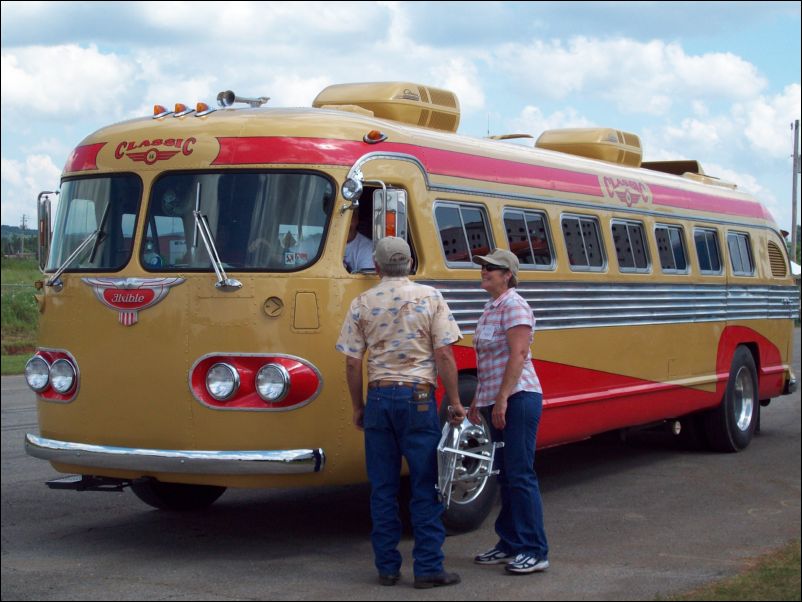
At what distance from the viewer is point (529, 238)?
997cm

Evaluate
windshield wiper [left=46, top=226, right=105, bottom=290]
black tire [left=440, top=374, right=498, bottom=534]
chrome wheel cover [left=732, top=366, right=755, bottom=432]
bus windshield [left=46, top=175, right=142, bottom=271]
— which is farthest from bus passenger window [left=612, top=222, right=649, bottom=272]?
windshield wiper [left=46, top=226, right=105, bottom=290]

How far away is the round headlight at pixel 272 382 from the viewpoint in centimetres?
781

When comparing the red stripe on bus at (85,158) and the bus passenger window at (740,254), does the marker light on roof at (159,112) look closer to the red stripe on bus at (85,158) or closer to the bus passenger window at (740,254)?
the red stripe on bus at (85,158)

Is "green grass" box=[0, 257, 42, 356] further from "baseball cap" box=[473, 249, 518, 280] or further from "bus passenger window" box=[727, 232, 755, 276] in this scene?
"bus passenger window" box=[727, 232, 755, 276]

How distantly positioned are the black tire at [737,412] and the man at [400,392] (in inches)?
254

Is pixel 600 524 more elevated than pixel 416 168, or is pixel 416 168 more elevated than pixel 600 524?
pixel 416 168

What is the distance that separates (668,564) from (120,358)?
352cm

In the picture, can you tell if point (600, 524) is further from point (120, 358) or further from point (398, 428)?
point (120, 358)

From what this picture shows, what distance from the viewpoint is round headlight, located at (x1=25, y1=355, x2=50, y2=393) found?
855cm

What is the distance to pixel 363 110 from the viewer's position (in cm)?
945

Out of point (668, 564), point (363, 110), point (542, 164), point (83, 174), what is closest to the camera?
point (668, 564)

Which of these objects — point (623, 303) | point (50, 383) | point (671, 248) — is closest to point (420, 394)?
point (50, 383)

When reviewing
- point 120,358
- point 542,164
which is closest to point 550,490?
point 542,164

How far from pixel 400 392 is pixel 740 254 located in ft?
25.2
